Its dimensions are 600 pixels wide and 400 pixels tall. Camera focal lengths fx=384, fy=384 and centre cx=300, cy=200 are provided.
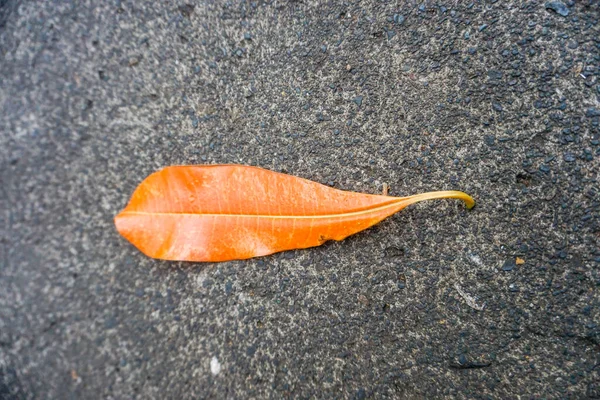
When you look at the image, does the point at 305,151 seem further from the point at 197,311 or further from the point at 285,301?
the point at 197,311

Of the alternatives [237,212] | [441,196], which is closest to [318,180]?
[237,212]

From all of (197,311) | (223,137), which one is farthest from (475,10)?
(197,311)

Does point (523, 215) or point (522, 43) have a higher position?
point (522, 43)

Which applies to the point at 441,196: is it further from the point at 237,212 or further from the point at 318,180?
the point at 237,212
